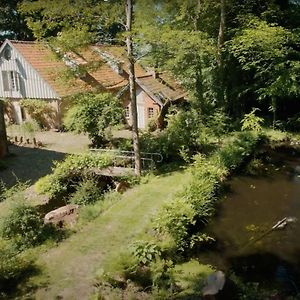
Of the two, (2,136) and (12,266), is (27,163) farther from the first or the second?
(12,266)

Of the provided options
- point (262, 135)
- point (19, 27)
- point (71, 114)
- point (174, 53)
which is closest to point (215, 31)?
point (262, 135)

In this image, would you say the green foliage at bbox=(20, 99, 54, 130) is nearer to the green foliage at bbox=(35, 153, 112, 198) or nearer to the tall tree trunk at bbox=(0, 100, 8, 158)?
the tall tree trunk at bbox=(0, 100, 8, 158)

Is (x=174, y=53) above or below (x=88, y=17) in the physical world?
below

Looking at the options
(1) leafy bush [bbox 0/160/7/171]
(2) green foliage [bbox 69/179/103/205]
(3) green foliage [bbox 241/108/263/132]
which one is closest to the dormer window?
(1) leafy bush [bbox 0/160/7/171]

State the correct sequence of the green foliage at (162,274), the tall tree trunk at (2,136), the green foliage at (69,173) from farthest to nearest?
the tall tree trunk at (2,136)
the green foliage at (69,173)
the green foliage at (162,274)

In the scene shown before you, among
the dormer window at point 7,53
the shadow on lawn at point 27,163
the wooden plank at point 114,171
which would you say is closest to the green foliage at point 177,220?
the wooden plank at point 114,171

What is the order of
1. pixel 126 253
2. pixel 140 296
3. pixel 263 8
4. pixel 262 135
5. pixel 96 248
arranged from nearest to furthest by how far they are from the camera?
pixel 140 296
pixel 126 253
pixel 96 248
pixel 262 135
pixel 263 8

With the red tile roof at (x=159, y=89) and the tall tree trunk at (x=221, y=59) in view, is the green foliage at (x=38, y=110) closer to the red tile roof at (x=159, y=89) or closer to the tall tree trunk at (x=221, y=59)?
the red tile roof at (x=159, y=89)

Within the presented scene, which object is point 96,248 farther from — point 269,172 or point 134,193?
point 269,172

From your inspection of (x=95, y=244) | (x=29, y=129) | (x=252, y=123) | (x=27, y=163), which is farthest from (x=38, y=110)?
(x=95, y=244)
